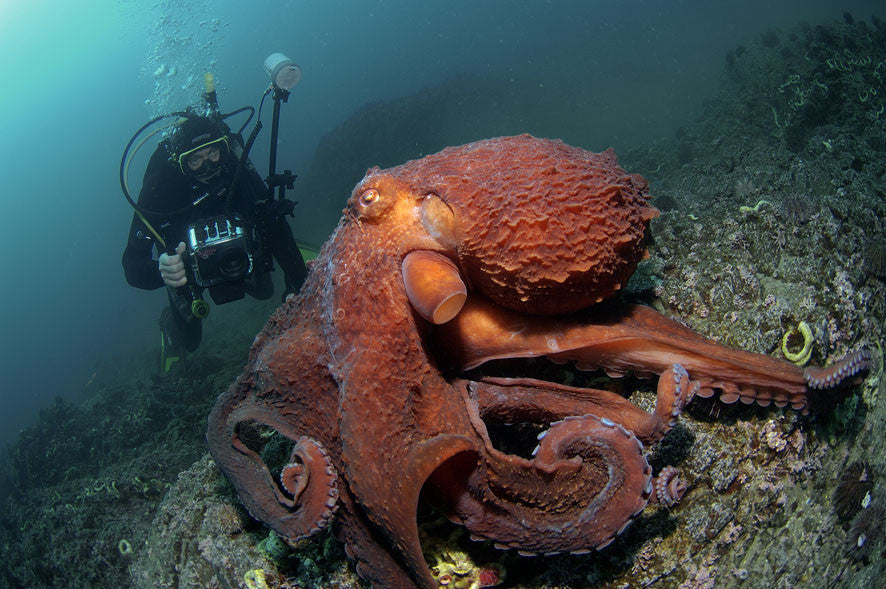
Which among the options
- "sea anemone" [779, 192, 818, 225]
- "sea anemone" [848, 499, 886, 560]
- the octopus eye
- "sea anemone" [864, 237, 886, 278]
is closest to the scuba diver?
the octopus eye

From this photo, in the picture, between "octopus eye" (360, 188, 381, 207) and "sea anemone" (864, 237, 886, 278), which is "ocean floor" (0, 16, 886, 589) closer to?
"sea anemone" (864, 237, 886, 278)

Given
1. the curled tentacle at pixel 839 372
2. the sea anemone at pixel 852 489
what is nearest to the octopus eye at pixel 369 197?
the curled tentacle at pixel 839 372

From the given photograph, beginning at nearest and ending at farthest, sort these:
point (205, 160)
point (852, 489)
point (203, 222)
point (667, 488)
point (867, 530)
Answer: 1. point (667, 488)
2. point (852, 489)
3. point (867, 530)
4. point (203, 222)
5. point (205, 160)

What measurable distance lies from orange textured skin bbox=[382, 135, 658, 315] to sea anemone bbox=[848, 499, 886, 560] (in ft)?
8.12

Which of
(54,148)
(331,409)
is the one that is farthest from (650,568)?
(54,148)

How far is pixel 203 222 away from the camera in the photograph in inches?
249

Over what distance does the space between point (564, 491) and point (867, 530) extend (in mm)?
2616

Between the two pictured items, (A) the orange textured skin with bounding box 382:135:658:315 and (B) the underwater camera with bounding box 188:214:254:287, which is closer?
(A) the orange textured skin with bounding box 382:135:658:315

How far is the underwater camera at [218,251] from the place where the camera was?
6148 millimetres

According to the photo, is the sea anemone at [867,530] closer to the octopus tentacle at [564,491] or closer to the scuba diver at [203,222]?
the octopus tentacle at [564,491]

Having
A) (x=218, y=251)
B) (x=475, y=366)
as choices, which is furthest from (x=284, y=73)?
(x=475, y=366)

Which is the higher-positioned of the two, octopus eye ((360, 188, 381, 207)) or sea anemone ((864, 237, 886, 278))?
octopus eye ((360, 188, 381, 207))

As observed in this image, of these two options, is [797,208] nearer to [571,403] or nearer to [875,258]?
[875,258]

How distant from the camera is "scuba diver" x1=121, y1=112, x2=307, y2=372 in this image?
6293mm
